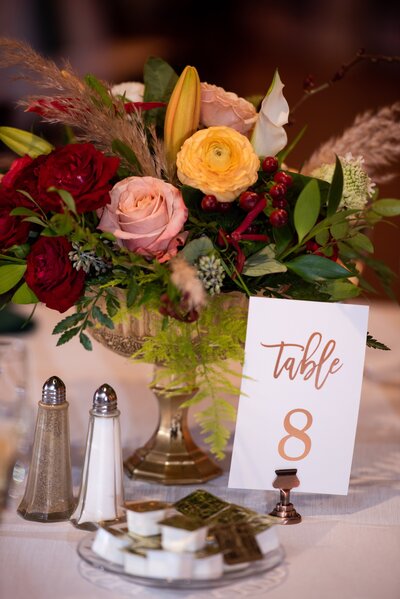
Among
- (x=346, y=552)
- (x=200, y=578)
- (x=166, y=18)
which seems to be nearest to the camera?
(x=200, y=578)

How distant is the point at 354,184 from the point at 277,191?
9 centimetres

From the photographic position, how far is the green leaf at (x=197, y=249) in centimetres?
79

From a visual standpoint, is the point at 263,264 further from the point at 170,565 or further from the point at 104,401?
the point at 170,565

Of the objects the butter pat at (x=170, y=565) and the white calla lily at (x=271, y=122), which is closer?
the butter pat at (x=170, y=565)

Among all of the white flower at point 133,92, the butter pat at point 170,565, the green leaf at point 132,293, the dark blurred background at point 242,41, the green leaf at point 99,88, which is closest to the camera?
the butter pat at point 170,565

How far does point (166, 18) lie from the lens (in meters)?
3.00

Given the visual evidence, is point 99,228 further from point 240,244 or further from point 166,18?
point 166,18

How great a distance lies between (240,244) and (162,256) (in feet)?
0.28

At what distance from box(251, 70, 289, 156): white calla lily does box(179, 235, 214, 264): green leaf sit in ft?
0.47

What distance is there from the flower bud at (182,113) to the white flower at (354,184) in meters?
Result: 0.16

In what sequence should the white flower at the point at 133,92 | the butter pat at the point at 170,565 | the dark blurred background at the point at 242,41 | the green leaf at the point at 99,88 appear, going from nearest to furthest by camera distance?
the butter pat at the point at 170,565 < the green leaf at the point at 99,88 < the white flower at the point at 133,92 < the dark blurred background at the point at 242,41

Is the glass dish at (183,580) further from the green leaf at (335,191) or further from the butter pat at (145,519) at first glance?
the green leaf at (335,191)

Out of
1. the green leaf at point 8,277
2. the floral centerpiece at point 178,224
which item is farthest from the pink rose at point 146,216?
the green leaf at point 8,277

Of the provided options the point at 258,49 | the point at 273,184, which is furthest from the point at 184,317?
the point at 258,49
